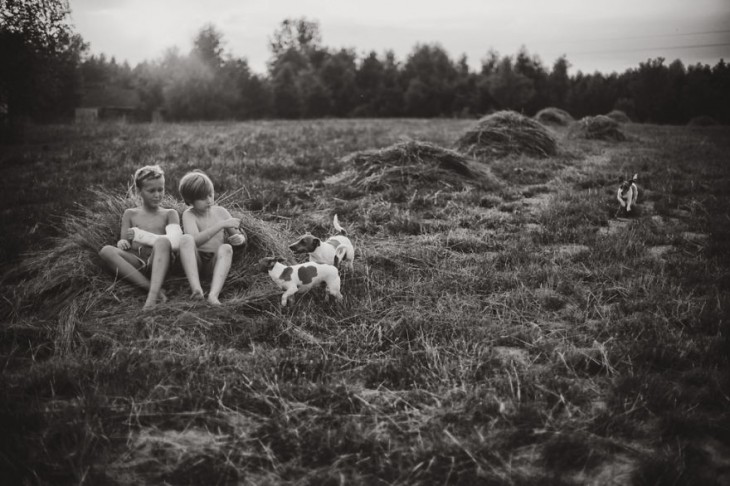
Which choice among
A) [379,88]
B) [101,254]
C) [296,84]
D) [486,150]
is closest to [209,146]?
[486,150]

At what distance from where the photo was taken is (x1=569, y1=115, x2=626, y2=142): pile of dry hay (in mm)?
16203

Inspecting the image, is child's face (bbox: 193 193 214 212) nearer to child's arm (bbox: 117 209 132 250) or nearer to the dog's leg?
child's arm (bbox: 117 209 132 250)

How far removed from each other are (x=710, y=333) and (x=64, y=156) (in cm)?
1174

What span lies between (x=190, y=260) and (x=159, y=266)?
25 cm

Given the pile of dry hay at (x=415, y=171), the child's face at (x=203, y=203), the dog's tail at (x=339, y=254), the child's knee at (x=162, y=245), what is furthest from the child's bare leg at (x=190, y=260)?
the pile of dry hay at (x=415, y=171)

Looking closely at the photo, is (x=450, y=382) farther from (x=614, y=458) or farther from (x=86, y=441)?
(x=86, y=441)

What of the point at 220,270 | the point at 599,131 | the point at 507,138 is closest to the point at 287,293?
the point at 220,270

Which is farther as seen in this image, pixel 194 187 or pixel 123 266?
pixel 194 187

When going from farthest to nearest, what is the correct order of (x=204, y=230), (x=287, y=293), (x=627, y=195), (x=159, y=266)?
(x=627, y=195), (x=204, y=230), (x=159, y=266), (x=287, y=293)

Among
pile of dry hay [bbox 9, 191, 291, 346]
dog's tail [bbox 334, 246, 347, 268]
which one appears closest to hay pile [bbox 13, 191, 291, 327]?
pile of dry hay [bbox 9, 191, 291, 346]

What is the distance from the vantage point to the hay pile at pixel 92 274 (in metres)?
3.87

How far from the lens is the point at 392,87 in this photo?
5019 cm

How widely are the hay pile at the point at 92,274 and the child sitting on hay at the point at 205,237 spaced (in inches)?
8.2

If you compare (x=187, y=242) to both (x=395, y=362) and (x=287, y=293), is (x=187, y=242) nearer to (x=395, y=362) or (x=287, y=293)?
(x=287, y=293)
